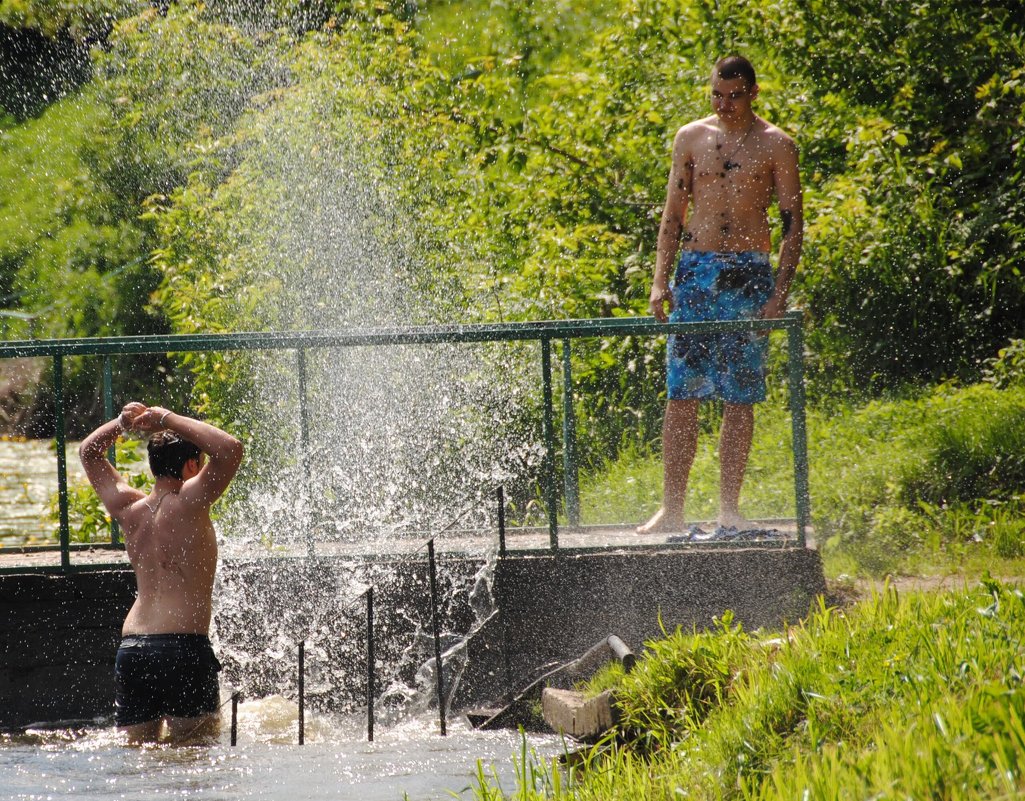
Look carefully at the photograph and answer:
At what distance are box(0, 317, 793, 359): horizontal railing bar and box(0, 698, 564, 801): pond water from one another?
168 cm

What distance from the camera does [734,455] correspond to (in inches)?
254

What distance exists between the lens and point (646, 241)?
33.4 feet

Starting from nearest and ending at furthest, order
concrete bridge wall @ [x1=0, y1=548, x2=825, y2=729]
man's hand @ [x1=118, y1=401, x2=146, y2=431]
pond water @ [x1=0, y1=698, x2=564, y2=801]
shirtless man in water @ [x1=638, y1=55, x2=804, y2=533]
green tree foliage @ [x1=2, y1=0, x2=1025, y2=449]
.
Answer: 1. pond water @ [x1=0, y1=698, x2=564, y2=801]
2. man's hand @ [x1=118, y1=401, x2=146, y2=431]
3. concrete bridge wall @ [x1=0, y1=548, x2=825, y2=729]
4. shirtless man in water @ [x1=638, y1=55, x2=804, y2=533]
5. green tree foliage @ [x1=2, y1=0, x2=1025, y2=449]

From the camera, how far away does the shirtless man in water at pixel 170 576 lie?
570 cm

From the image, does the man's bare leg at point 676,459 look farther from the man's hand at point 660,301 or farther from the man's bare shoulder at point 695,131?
the man's bare shoulder at point 695,131

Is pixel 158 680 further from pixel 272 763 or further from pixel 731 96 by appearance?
pixel 731 96

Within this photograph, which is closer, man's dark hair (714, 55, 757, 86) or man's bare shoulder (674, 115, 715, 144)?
man's dark hair (714, 55, 757, 86)

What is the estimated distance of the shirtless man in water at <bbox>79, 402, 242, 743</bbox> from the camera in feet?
18.7

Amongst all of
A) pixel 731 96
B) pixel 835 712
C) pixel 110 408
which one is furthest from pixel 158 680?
pixel 731 96

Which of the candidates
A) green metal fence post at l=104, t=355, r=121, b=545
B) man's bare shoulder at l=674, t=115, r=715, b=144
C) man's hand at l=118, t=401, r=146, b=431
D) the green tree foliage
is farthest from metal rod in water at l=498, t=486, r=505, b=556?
the green tree foliage

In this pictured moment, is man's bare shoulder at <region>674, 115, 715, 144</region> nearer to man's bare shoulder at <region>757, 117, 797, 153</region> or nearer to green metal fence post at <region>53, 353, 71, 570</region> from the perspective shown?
man's bare shoulder at <region>757, 117, 797, 153</region>

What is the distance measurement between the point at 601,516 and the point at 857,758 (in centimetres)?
385

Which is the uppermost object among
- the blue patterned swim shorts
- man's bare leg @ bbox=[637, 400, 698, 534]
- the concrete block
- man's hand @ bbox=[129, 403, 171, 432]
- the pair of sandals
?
the blue patterned swim shorts

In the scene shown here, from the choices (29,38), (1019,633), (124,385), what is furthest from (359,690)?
(29,38)
